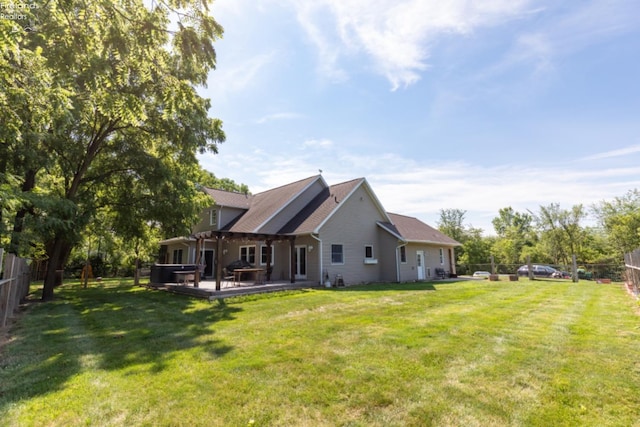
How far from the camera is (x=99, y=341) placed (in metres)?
5.88

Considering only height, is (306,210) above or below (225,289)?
above

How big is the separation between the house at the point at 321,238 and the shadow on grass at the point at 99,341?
4.25 meters

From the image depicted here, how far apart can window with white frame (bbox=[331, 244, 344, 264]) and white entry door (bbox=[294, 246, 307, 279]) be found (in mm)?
1393

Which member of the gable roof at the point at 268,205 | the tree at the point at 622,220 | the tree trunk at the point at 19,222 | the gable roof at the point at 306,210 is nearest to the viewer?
the tree trunk at the point at 19,222

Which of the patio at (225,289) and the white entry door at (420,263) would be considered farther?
the white entry door at (420,263)

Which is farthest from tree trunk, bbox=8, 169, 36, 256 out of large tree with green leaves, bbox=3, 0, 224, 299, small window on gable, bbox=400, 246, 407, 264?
small window on gable, bbox=400, 246, 407, 264

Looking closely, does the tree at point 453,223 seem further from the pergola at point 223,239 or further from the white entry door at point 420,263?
the pergola at point 223,239

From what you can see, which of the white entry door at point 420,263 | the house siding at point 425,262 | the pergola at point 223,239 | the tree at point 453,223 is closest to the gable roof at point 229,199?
the pergola at point 223,239

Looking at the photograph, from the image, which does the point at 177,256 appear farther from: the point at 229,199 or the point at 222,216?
the point at 229,199

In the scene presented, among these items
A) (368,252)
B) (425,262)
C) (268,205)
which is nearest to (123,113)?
(268,205)

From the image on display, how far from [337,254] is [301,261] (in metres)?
1.85

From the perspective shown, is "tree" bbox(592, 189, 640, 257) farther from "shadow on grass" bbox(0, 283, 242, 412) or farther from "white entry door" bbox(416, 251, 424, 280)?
"shadow on grass" bbox(0, 283, 242, 412)

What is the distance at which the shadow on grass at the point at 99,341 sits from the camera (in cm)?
423

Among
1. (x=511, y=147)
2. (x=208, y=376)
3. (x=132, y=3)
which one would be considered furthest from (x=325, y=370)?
(x=511, y=147)
